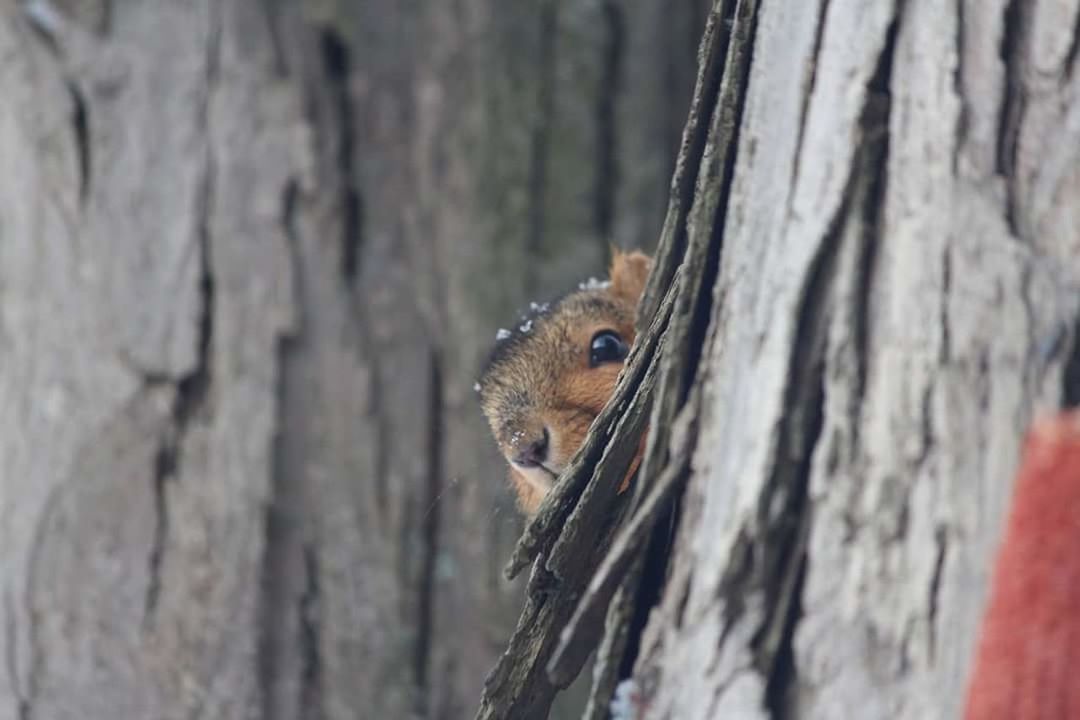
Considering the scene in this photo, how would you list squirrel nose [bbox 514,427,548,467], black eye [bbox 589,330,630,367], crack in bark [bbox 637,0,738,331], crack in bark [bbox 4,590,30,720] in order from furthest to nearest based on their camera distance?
crack in bark [bbox 4,590,30,720] → black eye [bbox 589,330,630,367] → squirrel nose [bbox 514,427,548,467] → crack in bark [bbox 637,0,738,331]

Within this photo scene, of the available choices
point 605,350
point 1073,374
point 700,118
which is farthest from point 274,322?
point 1073,374

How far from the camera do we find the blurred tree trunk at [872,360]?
3.84 feet

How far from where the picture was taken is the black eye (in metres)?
2.44

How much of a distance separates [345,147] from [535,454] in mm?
1082

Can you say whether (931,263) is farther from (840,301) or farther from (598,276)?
(598,276)

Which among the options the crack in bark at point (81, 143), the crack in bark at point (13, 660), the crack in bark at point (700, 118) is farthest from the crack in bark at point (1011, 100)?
the crack in bark at point (13, 660)

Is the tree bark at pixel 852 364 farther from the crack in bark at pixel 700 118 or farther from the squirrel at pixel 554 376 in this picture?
the squirrel at pixel 554 376

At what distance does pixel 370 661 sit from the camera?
3076mm

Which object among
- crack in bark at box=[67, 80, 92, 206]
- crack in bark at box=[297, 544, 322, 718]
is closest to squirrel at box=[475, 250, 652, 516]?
crack in bark at box=[297, 544, 322, 718]

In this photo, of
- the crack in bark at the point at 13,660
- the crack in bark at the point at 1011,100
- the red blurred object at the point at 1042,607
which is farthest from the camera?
the crack in bark at the point at 13,660

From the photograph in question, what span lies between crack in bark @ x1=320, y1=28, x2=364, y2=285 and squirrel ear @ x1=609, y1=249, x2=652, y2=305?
2.00 feet

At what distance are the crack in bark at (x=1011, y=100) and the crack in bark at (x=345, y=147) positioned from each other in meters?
2.02

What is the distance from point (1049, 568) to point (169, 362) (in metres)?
2.15

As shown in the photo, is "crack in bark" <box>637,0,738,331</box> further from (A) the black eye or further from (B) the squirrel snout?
(A) the black eye
